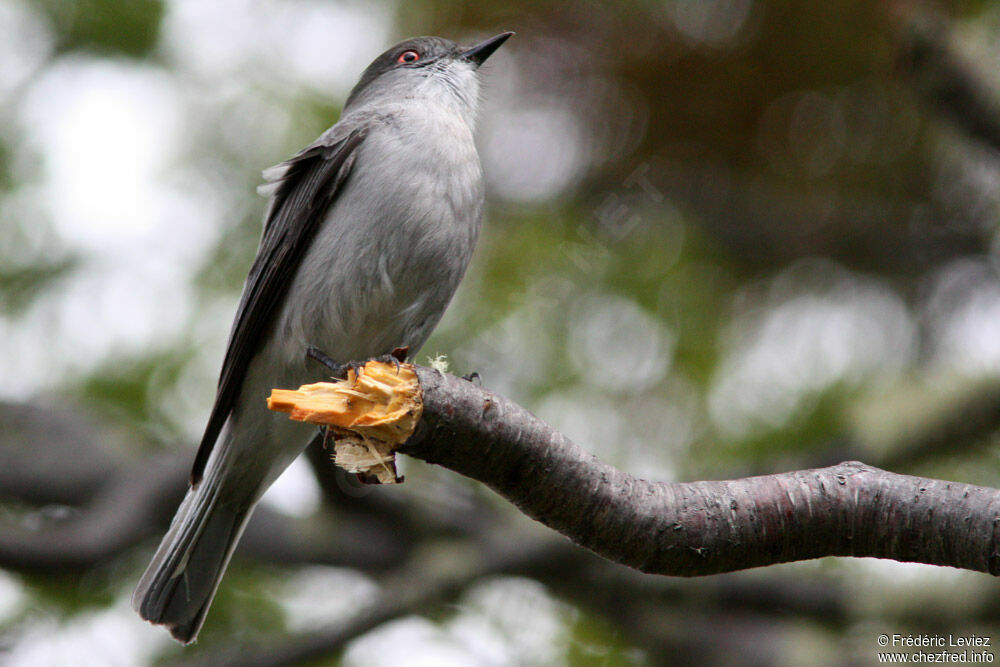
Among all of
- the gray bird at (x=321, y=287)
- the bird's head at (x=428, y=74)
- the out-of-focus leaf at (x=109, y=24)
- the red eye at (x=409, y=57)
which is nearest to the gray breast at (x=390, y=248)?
the gray bird at (x=321, y=287)

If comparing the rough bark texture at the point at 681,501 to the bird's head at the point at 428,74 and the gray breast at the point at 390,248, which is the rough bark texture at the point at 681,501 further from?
the bird's head at the point at 428,74

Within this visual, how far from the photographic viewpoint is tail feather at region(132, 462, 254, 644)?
4.52 m

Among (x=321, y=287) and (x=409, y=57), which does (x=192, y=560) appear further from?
(x=409, y=57)

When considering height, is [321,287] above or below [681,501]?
above

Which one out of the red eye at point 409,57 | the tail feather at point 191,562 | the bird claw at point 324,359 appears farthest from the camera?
the red eye at point 409,57

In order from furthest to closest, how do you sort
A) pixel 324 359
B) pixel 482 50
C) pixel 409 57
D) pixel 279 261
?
pixel 409 57 → pixel 482 50 → pixel 279 261 → pixel 324 359

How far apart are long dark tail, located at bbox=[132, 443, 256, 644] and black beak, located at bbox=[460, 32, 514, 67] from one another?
242 centimetres

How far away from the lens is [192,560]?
183 inches

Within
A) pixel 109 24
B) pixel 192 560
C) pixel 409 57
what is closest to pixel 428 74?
pixel 409 57

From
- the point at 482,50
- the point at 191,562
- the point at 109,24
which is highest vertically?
the point at 109,24

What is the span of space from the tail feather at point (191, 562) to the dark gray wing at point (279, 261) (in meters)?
0.20

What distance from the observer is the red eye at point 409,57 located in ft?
17.8

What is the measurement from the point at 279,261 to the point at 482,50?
1.62 m

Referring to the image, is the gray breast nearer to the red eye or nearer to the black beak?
the black beak
